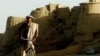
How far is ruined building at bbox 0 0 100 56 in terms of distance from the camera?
44781 millimetres

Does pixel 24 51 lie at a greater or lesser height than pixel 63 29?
greater

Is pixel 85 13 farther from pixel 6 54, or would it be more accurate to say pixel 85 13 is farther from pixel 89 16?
pixel 6 54

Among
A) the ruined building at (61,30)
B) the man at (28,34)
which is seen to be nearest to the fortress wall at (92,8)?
the ruined building at (61,30)

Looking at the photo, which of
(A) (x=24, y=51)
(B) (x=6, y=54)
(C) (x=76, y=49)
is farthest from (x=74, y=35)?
(A) (x=24, y=51)

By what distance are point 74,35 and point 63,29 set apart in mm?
4370

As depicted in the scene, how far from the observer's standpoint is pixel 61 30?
171 ft

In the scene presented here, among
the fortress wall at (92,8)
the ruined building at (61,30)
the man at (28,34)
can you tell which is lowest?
the ruined building at (61,30)

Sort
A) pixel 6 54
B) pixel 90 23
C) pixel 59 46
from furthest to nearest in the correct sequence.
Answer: pixel 6 54 < pixel 59 46 < pixel 90 23

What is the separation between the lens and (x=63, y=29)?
171 ft

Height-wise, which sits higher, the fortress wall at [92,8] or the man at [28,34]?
the man at [28,34]

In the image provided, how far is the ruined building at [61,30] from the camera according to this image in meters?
44.8

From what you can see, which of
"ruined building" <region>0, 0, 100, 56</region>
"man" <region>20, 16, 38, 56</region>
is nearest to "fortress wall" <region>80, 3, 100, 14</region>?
"ruined building" <region>0, 0, 100, 56</region>

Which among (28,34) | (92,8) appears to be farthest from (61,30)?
(28,34)

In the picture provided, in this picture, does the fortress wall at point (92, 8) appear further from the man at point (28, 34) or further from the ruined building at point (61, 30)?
the man at point (28, 34)
